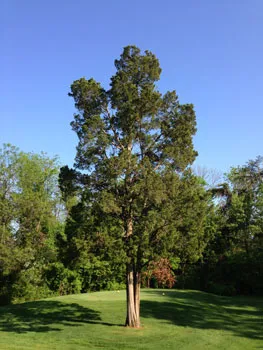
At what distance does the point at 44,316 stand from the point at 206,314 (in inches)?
276

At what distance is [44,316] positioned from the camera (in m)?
13.4

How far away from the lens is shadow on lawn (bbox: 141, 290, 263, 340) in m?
12.2

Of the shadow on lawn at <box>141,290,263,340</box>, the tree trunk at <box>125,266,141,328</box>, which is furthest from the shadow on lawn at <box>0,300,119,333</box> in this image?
the shadow on lawn at <box>141,290,263,340</box>

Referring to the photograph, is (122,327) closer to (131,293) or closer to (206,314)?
(131,293)

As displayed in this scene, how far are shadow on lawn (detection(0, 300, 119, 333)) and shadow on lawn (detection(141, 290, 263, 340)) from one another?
101 inches

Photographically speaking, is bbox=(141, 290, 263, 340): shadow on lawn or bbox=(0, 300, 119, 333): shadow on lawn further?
bbox=(141, 290, 263, 340): shadow on lawn

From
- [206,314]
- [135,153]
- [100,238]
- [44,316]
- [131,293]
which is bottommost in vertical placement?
[206,314]

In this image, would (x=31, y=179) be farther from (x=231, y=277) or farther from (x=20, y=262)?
(x=231, y=277)

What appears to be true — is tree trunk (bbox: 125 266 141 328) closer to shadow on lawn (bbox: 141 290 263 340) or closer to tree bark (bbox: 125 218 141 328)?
tree bark (bbox: 125 218 141 328)

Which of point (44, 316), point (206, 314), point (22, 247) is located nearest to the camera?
point (44, 316)

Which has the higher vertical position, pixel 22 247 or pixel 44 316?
pixel 22 247

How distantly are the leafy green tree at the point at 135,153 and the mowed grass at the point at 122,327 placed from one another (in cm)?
140

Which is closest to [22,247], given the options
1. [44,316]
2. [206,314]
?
[44,316]

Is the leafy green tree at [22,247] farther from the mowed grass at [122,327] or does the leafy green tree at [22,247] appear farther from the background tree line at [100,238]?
the mowed grass at [122,327]
